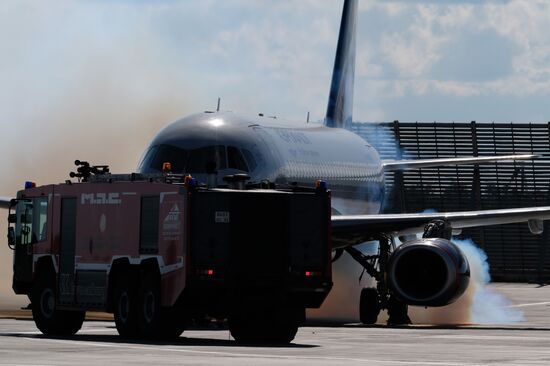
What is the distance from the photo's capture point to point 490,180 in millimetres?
78250

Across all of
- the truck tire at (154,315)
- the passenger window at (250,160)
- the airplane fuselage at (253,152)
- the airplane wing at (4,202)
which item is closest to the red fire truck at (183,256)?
the truck tire at (154,315)

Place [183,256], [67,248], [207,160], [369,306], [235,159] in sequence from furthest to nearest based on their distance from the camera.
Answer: [369,306], [235,159], [207,160], [67,248], [183,256]

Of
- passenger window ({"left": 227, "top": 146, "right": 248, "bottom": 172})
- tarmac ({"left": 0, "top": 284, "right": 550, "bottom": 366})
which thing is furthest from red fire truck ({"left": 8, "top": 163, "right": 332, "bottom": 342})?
passenger window ({"left": 227, "top": 146, "right": 248, "bottom": 172})

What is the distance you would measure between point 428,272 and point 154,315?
313 inches

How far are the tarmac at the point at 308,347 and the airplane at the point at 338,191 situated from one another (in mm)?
1155

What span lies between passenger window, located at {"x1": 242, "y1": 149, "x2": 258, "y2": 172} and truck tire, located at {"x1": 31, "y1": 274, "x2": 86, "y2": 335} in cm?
532

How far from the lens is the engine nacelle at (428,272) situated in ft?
101

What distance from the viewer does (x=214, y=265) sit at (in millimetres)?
25141

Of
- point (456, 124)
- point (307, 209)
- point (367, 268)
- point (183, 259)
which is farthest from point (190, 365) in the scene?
point (456, 124)

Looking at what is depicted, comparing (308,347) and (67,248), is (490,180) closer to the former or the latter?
(67,248)

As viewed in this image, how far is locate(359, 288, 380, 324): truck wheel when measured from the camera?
35.5 meters

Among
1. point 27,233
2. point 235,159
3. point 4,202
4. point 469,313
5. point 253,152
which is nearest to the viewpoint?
point 27,233

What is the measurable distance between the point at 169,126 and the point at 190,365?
13617 mm

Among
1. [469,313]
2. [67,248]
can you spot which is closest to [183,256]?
[67,248]
